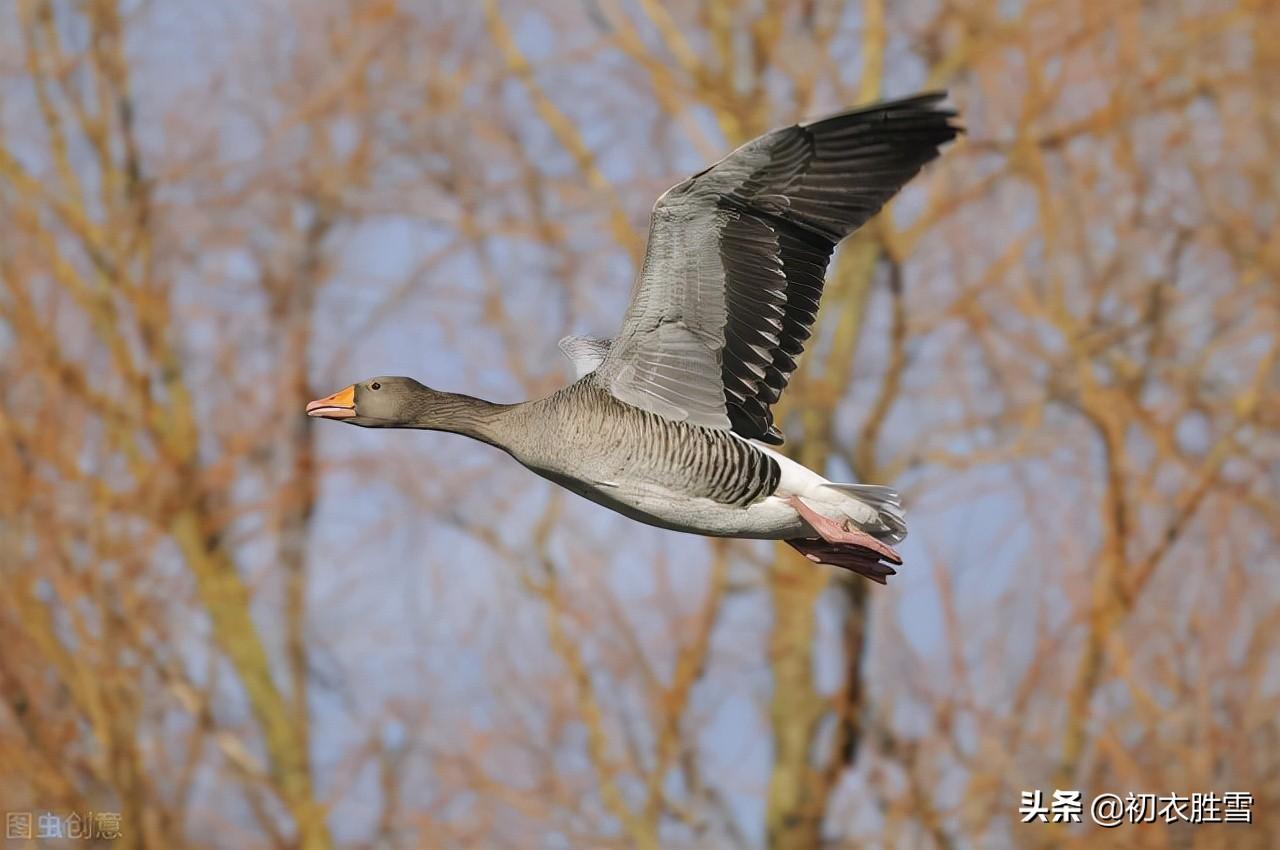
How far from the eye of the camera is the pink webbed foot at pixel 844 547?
16.1 ft

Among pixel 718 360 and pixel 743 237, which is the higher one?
pixel 743 237

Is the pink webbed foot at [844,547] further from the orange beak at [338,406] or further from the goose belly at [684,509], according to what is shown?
the orange beak at [338,406]

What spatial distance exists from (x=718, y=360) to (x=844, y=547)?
0.76m

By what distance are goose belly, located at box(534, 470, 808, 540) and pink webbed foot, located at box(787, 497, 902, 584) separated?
6cm

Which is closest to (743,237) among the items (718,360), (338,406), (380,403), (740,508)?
(718,360)

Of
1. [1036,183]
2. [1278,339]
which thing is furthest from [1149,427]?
[1036,183]

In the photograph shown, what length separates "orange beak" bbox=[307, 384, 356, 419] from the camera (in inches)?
202

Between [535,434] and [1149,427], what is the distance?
26.4 ft

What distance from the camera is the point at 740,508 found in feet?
15.9

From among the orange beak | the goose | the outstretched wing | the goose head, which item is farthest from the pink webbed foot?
the orange beak

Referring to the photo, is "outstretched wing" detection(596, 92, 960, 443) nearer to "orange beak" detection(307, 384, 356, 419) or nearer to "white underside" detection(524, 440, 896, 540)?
"white underside" detection(524, 440, 896, 540)

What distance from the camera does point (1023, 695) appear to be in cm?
1126

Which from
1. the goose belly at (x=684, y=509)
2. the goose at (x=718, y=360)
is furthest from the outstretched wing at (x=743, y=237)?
the goose belly at (x=684, y=509)

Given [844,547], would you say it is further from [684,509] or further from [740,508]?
[684,509]
